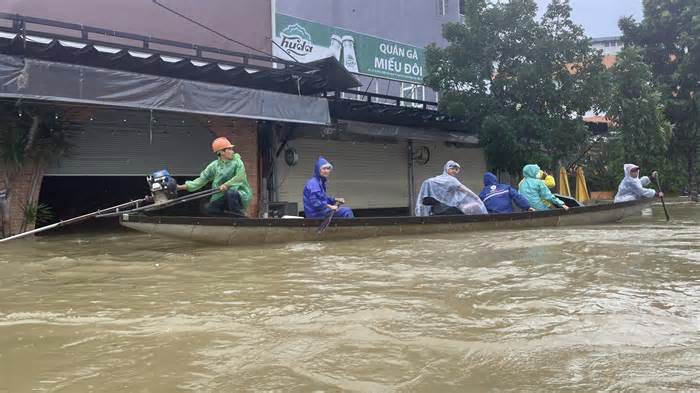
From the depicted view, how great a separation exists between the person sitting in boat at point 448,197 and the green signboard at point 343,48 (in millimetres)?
5024

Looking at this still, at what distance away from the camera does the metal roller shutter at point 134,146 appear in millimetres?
10242

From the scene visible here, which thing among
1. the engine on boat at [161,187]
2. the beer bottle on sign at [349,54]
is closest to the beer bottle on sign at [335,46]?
the beer bottle on sign at [349,54]

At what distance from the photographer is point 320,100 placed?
1167cm

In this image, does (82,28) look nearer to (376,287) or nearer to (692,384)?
(376,287)

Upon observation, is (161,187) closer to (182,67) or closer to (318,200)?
(318,200)

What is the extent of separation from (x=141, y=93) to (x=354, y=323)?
7.13 metres

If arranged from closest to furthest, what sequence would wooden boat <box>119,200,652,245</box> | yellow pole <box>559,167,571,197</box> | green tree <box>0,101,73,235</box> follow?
wooden boat <box>119,200,652,245</box> → green tree <box>0,101,73,235</box> → yellow pole <box>559,167,571,197</box>

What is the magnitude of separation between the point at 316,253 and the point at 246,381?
423cm

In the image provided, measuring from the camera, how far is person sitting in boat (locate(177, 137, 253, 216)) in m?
7.80

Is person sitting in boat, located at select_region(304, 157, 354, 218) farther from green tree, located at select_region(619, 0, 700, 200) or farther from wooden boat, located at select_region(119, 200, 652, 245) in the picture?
green tree, located at select_region(619, 0, 700, 200)

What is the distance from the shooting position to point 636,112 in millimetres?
16750

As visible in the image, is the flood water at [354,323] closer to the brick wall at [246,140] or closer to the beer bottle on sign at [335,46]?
the brick wall at [246,140]

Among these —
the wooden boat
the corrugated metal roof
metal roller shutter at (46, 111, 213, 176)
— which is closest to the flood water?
the wooden boat

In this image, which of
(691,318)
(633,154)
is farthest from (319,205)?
(633,154)
